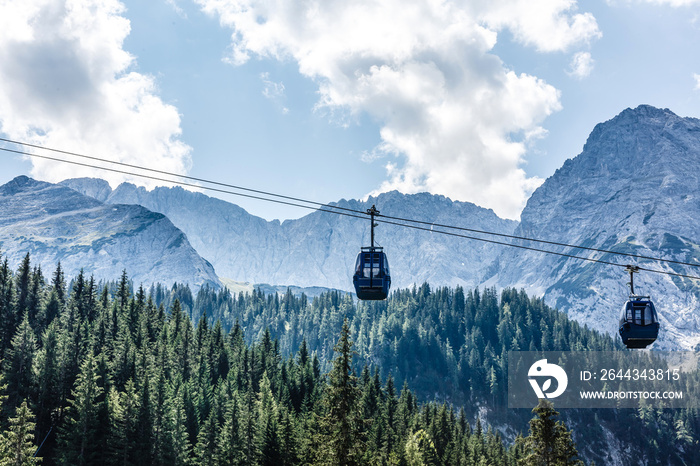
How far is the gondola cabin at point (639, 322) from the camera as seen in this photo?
117ft

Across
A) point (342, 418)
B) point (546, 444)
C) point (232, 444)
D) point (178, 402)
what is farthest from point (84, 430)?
point (546, 444)

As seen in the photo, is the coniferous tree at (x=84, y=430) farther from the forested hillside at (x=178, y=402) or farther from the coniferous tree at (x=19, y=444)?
the coniferous tree at (x=19, y=444)

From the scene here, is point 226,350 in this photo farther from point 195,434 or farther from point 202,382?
point 195,434

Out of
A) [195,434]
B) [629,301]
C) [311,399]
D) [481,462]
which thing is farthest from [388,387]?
[629,301]

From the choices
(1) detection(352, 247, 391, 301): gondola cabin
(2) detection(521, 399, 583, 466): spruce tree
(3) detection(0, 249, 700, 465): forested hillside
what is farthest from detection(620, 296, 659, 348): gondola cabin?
(3) detection(0, 249, 700, 465): forested hillside

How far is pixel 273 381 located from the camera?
117 m

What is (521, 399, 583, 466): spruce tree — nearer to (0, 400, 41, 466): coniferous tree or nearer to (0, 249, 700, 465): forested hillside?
(0, 249, 700, 465): forested hillside

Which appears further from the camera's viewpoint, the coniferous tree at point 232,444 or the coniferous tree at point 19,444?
the coniferous tree at point 232,444

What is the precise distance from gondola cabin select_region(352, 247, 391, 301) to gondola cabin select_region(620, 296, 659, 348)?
14.5 meters

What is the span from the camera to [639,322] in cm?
3591

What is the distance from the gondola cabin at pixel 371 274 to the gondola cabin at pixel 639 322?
14462 mm

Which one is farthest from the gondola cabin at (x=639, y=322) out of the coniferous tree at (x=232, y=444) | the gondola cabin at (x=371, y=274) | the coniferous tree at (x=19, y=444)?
the coniferous tree at (x=19, y=444)

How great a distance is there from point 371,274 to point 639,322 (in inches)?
643

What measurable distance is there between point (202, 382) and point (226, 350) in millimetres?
23470
